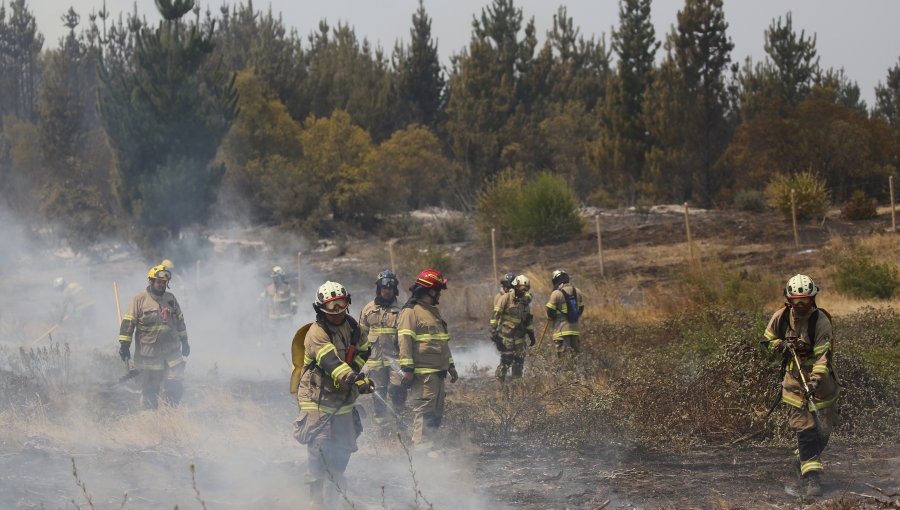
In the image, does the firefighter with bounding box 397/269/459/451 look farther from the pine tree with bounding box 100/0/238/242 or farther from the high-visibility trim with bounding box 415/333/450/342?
the pine tree with bounding box 100/0/238/242

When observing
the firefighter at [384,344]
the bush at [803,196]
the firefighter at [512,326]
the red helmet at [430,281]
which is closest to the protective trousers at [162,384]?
the firefighter at [384,344]

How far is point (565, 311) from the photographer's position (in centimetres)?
1345

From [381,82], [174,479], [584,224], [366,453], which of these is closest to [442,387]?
[366,453]

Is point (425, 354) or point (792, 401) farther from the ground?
point (425, 354)

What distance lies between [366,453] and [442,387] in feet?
3.18

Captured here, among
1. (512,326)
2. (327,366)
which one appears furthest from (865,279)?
(327,366)

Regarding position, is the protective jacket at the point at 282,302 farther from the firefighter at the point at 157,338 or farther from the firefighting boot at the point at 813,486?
the firefighting boot at the point at 813,486

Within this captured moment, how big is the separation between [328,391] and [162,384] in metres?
5.19

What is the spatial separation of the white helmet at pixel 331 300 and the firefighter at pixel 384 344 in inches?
147

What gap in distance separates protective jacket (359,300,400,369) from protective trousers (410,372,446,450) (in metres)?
1.63

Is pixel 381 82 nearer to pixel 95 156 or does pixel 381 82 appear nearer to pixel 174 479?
pixel 95 156

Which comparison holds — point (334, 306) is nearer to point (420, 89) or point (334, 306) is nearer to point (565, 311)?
point (565, 311)

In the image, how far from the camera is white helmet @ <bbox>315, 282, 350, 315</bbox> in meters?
7.19

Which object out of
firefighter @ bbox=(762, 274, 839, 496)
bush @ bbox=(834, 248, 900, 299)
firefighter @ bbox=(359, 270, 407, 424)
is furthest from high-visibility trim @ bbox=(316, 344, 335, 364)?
bush @ bbox=(834, 248, 900, 299)
